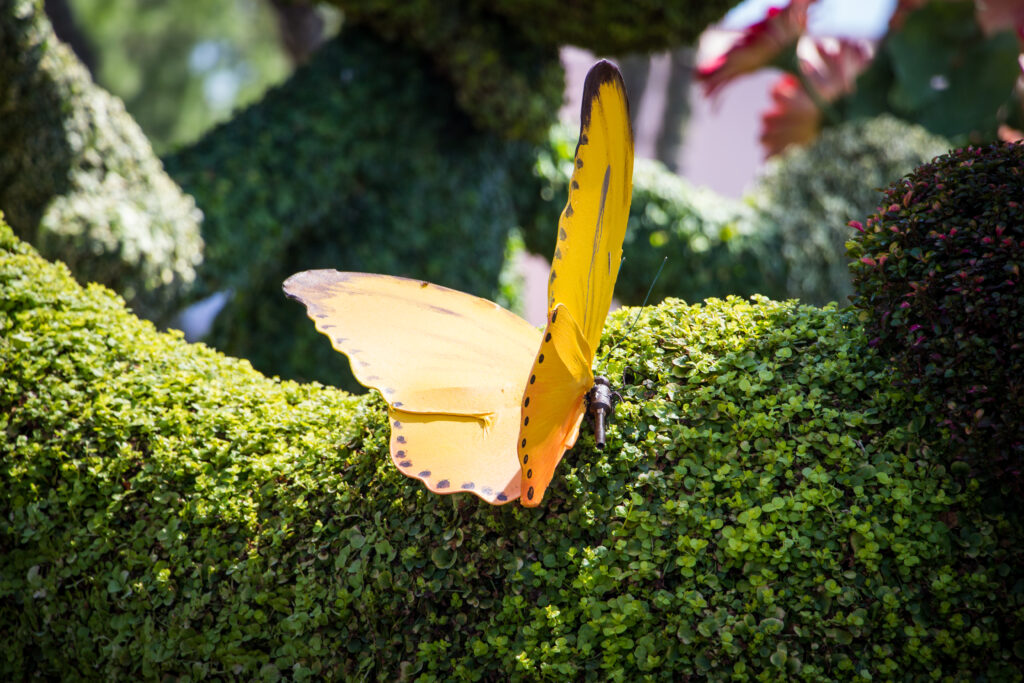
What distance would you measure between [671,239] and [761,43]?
1992mm

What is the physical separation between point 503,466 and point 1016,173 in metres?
1.38

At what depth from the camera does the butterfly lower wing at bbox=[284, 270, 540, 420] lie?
2.13 meters

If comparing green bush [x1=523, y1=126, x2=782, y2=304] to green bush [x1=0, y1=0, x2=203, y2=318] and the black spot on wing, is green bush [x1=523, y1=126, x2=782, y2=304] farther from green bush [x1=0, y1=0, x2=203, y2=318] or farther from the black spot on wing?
the black spot on wing

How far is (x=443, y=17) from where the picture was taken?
15.5 feet

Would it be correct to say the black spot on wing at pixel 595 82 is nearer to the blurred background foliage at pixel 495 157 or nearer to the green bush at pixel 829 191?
the blurred background foliage at pixel 495 157

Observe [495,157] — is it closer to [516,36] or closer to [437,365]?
[516,36]

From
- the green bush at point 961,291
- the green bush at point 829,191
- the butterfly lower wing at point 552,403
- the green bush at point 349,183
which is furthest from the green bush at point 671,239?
the butterfly lower wing at point 552,403

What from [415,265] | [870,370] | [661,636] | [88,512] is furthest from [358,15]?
[661,636]

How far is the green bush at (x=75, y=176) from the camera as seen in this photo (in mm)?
3623

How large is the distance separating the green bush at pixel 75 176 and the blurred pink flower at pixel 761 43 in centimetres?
429

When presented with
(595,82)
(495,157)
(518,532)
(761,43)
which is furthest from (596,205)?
(761,43)

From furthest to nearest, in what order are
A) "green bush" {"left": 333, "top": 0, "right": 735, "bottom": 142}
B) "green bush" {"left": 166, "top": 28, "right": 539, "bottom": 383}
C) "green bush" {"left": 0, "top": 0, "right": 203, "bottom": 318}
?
"green bush" {"left": 166, "top": 28, "right": 539, "bottom": 383} → "green bush" {"left": 333, "top": 0, "right": 735, "bottom": 142} → "green bush" {"left": 0, "top": 0, "right": 203, "bottom": 318}

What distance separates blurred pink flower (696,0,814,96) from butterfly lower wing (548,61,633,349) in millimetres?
4882

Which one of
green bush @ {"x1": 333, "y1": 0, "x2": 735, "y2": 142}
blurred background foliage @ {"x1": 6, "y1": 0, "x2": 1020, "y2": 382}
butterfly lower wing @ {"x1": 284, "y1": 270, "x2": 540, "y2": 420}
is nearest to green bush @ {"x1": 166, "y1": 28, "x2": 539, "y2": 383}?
blurred background foliage @ {"x1": 6, "y1": 0, "x2": 1020, "y2": 382}
